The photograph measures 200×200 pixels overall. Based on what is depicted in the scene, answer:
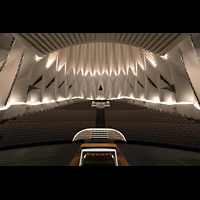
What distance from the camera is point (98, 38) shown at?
30.2 ft

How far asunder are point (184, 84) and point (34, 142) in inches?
654

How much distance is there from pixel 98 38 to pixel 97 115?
8.58m

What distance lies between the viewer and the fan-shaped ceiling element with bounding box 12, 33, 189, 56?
26.4ft

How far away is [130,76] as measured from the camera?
75.0ft

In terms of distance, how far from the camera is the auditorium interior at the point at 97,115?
197 inches

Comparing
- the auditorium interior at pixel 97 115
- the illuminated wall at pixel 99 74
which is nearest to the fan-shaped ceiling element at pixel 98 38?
the auditorium interior at pixel 97 115

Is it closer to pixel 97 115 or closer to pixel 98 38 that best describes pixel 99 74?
pixel 97 115

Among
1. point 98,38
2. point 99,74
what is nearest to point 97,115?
point 98,38

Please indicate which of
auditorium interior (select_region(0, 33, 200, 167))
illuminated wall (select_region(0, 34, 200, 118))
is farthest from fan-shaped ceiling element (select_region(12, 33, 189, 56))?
illuminated wall (select_region(0, 34, 200, 118))

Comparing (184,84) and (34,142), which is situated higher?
(184,84)

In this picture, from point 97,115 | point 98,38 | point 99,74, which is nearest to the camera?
point 98,38
